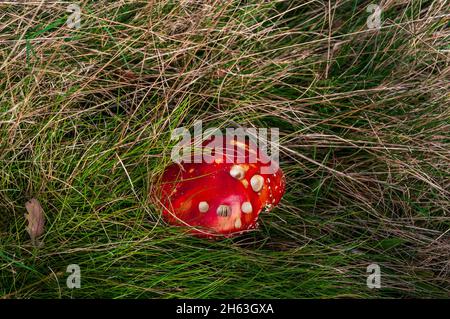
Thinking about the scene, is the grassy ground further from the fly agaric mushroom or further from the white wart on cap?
the white wart on cap

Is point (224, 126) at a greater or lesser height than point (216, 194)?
greater

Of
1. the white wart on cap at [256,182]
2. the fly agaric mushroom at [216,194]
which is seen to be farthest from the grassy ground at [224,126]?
the white wart on cap at [256,182]

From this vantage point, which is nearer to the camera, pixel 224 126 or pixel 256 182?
pixel 256 182

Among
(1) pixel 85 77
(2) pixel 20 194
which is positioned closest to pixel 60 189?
(2) pixel 20 194

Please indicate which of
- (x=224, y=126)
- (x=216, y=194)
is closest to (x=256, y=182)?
(x=216, y=194)

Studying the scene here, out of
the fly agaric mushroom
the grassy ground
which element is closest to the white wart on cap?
the fly agaric mushroom

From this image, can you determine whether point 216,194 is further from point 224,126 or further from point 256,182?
point 224,126
